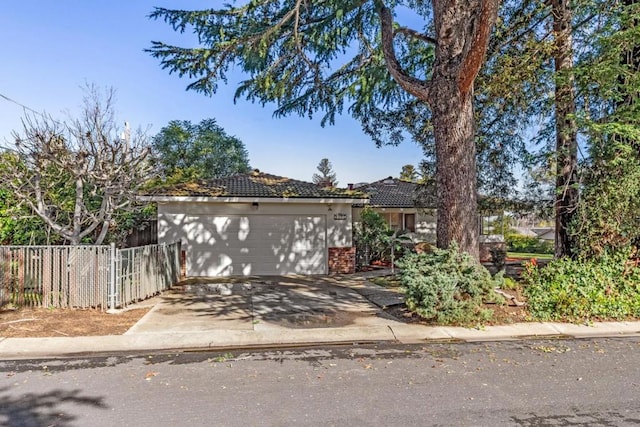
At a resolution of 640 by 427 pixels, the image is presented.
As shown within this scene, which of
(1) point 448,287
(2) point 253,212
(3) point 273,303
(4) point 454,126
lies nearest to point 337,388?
(1) point 448,287

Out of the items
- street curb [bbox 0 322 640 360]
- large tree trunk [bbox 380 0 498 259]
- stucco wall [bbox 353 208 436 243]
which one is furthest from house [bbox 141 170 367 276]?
street curb [bbox 0 322 640 360]

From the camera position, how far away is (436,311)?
695cm

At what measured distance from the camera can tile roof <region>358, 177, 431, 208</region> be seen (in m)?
19.4

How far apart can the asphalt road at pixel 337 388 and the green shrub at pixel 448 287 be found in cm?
113

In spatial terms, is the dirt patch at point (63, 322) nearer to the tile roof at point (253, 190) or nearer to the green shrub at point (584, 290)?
the tile roof at point (253, 190)

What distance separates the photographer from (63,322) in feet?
23.0

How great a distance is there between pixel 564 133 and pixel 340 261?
25.7ft

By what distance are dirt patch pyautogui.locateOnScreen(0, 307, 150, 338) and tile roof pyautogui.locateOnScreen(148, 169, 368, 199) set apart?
205 inches

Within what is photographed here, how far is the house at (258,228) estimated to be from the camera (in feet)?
42.6

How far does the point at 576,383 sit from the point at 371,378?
2.36 metres

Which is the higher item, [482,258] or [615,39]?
[615,39]

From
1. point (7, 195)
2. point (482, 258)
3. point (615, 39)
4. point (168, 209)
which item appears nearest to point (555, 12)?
point (615, 39)

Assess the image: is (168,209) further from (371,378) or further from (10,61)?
(371,378)

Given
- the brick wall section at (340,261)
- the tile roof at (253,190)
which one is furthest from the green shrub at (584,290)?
the tile roof at (253,190)
